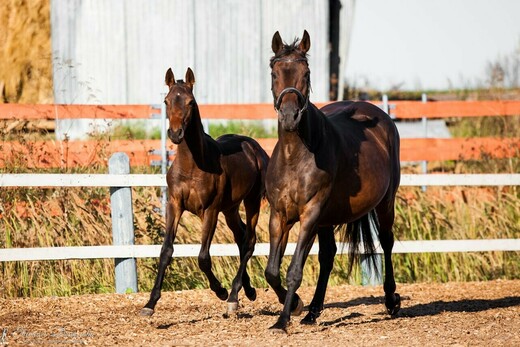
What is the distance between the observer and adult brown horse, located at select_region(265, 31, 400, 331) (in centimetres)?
651

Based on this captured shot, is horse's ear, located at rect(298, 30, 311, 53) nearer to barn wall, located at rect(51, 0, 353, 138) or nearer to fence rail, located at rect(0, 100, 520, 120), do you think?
fence rail, located at rect(0, 100, 520, 120)

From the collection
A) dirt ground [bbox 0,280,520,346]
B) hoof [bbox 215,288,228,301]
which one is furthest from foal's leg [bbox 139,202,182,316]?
hoof [bbox 215,288,228,301]

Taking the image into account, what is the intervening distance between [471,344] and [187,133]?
300cm

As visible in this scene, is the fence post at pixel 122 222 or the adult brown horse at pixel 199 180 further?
the fence post at pixel 122 222

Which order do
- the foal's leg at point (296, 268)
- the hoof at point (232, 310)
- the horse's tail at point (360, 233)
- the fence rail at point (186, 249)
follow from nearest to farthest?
1. the foal's leg at point (296, 268)
2. the hoof at point (232, 310)
3. the horse's tail at point (360, 233)
4. the fence rail at point (186, 249)

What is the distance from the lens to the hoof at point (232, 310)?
7918 millimetres

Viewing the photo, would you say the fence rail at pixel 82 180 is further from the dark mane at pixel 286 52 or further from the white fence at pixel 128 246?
the dark mane at pixel 286 52

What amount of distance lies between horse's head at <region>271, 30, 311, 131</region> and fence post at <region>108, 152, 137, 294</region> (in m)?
3.11

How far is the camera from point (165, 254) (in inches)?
302

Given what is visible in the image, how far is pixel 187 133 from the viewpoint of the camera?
309 inches

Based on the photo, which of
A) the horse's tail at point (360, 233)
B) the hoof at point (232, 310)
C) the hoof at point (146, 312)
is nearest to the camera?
the hoof at point (146, 312)

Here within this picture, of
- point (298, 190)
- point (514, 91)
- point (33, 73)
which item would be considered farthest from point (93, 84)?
point (298, 190)

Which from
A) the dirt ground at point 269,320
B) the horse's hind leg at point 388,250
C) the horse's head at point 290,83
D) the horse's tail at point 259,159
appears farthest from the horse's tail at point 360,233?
the horse's head at point 290,83

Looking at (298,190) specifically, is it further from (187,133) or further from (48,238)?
(48,238)
